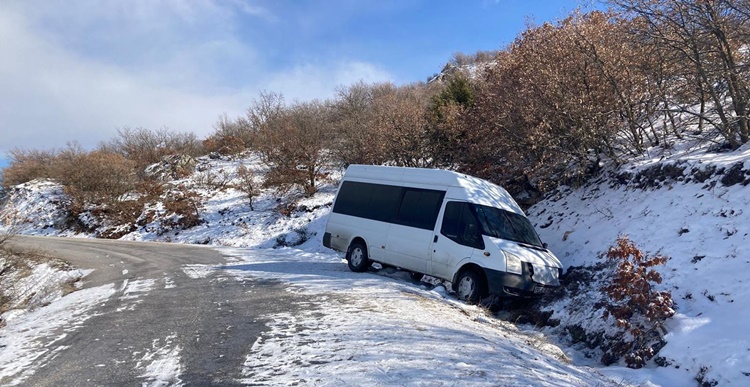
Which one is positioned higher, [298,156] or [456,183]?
[298,156]

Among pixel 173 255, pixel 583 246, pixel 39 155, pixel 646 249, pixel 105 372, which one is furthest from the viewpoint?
pixel 39 155

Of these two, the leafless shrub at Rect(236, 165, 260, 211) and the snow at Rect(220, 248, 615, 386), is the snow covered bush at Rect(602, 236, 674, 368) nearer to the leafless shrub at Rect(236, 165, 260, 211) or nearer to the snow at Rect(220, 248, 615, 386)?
the snow at Rect(220, 248, 615, 386)

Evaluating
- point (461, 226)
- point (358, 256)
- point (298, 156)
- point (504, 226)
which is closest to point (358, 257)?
point (358, 256)

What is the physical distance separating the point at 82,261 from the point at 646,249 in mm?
16357

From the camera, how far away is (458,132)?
20.8 m

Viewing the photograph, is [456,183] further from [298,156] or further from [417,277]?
[298,156]

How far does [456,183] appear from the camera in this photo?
1043cm

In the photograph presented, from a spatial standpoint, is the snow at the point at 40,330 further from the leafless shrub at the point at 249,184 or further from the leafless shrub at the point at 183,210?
the leafless shrub at the point at 249,184

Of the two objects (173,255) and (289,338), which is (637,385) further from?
(173,255)

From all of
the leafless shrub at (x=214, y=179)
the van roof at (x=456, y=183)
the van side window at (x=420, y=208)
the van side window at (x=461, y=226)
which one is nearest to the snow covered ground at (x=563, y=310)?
the van side window at (x=461, y=226)

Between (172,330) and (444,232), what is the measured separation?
5.59 meters

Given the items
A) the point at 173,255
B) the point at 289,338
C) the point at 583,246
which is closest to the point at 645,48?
the point at 583,246

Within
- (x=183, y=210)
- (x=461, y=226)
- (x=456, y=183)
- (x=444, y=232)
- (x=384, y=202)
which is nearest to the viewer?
(x=461, y=226)

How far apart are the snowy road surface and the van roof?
2113mm
